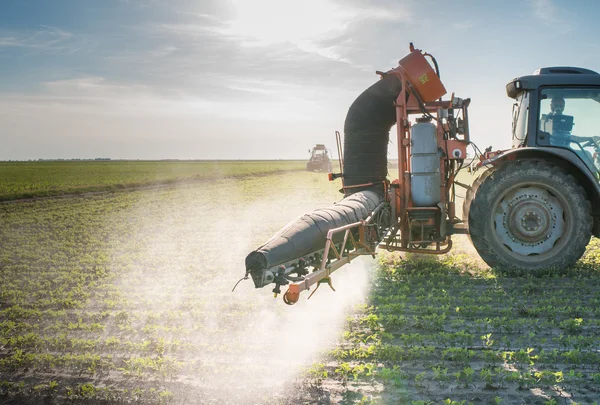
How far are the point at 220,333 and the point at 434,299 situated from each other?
2.90m

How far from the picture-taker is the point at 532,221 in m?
8.16

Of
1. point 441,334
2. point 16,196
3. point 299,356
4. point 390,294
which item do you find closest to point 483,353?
point 441,334

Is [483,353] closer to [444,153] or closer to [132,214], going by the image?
[444,153]

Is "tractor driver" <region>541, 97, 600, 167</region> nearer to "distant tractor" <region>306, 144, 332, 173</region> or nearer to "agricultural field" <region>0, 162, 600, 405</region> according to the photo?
"agricultural field" <region>0, 162, 600, 405</region>

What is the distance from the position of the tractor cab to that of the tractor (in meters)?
0.02

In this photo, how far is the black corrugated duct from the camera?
9000mm

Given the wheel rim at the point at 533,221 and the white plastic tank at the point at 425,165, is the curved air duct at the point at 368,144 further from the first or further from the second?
the wheel rim at the point at 533,221

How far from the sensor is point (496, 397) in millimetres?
4176

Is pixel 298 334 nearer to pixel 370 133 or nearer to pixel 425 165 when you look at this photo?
pixel 425 165

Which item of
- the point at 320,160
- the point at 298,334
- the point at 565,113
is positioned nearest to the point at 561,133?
the point at 565,113

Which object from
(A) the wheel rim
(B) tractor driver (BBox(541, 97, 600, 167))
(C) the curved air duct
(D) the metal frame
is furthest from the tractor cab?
(D) the metal frame

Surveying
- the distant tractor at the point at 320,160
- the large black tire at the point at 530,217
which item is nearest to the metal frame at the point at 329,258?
the large black tire at the point at 530,217

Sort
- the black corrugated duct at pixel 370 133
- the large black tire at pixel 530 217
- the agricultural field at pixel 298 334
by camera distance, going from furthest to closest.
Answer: the black corrugated duct at pixel 370 133 → the large black tire at pixel 530 217 → the agricultural field at pixel 298 334

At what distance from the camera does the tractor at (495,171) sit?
802 cm
